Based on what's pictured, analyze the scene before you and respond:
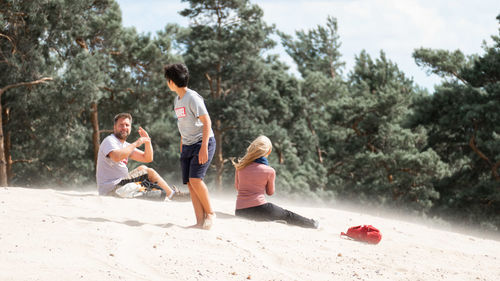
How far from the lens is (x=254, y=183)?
577cm

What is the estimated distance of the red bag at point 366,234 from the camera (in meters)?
5.22

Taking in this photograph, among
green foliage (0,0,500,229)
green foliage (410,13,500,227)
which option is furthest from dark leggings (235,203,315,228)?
green foliage (410,13,500,227)

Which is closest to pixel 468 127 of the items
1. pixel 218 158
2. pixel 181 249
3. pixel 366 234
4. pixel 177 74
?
pixel 218 158

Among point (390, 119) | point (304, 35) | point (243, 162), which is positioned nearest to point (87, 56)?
point (243, 162)

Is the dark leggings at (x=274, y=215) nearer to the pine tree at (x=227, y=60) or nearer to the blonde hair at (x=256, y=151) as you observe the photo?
the blonde hair at (x=256, y=151)

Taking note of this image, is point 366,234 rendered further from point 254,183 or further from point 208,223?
point 208,223

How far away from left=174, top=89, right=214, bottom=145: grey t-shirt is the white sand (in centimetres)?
93

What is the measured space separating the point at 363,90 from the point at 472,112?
9019 mm

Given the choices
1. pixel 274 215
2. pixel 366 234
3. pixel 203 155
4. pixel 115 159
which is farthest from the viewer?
pixel 115 159

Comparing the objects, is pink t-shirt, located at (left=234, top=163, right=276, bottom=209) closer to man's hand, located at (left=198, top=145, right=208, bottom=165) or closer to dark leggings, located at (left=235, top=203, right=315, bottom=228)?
dark leggings, located at (left=235, top=203, right=315, bottom=228)

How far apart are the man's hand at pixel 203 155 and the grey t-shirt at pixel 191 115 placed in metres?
0.19

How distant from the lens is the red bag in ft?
17.1

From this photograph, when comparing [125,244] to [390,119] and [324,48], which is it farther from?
[324,48]

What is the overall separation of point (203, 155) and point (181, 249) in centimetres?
94
